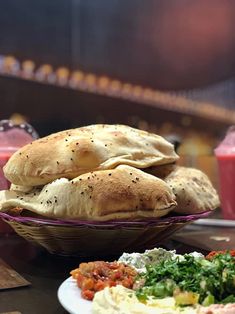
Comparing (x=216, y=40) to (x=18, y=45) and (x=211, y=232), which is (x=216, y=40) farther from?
(x=211, y=232)

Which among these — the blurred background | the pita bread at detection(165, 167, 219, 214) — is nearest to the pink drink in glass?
the pita bread at detection(165, 167, 219, 214)

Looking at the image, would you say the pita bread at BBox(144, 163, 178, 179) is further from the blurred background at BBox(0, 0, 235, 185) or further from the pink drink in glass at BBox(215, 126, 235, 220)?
the blurred background at BBox(0, 0, 235, 185)

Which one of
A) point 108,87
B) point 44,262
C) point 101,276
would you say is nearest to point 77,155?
point 44,262

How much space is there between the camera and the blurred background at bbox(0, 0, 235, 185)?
10.3 ft

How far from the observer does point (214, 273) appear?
879 mm

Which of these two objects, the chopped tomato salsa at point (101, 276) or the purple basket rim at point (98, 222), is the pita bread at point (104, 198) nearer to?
the purple basket rim at point (98, 222)

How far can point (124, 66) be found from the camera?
3.34m

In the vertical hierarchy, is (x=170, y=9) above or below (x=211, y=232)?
above

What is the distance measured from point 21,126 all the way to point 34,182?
0.53 m

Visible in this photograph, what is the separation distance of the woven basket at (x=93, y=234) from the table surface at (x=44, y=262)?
4cm

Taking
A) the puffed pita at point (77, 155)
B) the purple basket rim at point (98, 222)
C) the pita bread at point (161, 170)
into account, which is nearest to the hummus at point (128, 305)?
the purple basket rim at point (98, 222)

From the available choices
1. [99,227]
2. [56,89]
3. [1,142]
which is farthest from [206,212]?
[56,89]

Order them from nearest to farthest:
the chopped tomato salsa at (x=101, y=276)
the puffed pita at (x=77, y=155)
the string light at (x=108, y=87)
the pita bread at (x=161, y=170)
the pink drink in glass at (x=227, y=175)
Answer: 1. the chopped tomato salsa at (x=101, y=276)
2. the puffed pita at (x=77, y=155)
3. the pita bread at (x=161, y=170)
4. the pink drink in glass at (x=227, y=175)
5. the string light at (x=108, y=87)

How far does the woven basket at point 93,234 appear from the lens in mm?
1157
